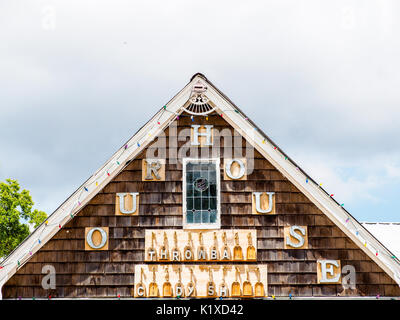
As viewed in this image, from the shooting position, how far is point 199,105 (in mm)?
10938

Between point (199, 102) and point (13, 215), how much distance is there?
78.2ft

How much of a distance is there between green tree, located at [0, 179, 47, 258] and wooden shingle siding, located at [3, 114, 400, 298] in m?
21.5

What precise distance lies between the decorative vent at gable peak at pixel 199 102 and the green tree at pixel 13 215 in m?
23.1

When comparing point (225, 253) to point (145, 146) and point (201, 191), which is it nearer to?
point (201, 191)

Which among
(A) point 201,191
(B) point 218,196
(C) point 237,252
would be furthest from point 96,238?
(C) point 237,252

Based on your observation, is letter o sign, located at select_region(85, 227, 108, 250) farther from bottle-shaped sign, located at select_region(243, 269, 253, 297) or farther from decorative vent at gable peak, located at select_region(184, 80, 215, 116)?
decorative vent at gable peak, located at select_region(184, 80, 215, 116)

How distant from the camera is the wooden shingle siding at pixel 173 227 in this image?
34.2 ft

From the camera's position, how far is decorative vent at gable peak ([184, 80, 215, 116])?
426 inches

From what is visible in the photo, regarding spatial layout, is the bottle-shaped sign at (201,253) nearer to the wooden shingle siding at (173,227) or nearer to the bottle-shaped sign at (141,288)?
the wooden shingle siding at (173,227)

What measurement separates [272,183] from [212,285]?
8.64 feet

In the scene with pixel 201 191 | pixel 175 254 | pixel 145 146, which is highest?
pixel 145 146

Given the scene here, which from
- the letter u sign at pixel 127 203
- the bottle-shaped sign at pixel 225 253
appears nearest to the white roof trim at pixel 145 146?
the letter u sign at pixel 127 203

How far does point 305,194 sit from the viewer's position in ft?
34.8

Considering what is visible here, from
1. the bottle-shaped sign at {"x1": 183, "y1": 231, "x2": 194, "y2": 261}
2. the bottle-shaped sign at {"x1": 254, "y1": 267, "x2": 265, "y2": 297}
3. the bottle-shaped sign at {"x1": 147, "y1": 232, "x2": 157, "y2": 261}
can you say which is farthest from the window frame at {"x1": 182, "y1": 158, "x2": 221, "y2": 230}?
the bottle-shaped sign at {"x1": 254, "y1": 267, "x2": 265, "y2": 297}
